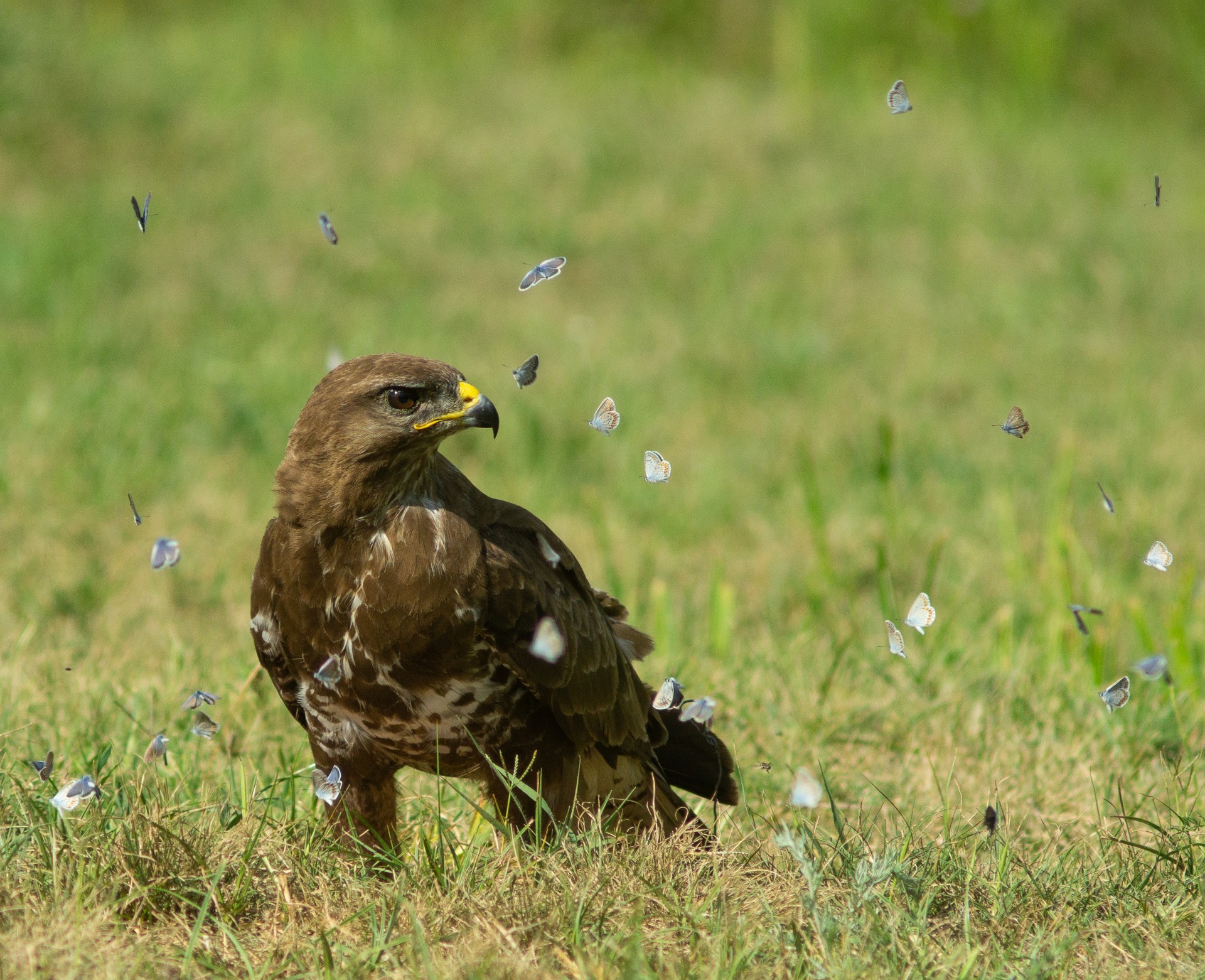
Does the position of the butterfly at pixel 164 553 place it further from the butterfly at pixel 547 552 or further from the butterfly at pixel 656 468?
the butterfly at pixel 656 468

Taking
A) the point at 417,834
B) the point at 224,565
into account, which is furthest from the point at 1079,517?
the point at 417,834

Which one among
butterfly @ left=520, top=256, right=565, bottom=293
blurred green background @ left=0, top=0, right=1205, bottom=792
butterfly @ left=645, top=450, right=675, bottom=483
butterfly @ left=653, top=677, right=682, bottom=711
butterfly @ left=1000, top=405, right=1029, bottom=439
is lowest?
→ blurred green background @ left=0, top=0, right=1205, bottom=792

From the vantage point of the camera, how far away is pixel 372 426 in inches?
106

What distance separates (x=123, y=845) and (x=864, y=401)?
204 inches

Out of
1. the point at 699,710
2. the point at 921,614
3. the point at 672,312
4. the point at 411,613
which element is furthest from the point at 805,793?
the point at 672,312

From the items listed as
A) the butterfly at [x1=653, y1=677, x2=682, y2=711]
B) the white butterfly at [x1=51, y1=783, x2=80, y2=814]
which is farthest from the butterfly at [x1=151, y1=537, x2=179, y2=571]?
the butterfly at [x1=653, y1=677, x2=682, y2=711]

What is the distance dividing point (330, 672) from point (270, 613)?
21cm

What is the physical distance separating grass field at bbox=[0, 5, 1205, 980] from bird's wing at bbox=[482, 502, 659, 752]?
0.94 ft

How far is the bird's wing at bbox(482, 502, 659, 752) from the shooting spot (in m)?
2.78

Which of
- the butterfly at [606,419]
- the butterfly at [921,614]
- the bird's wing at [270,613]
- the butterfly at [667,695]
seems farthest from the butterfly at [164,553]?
the butterfly at [921,614]

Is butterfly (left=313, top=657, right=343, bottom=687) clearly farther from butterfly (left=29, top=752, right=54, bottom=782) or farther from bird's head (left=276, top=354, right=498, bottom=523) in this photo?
butterfly (left=29, top=752, right=54, bottom=782)

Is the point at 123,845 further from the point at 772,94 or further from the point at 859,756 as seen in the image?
the point at 772,94

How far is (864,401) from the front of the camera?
708cm

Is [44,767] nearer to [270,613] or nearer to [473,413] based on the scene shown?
[270,613]
